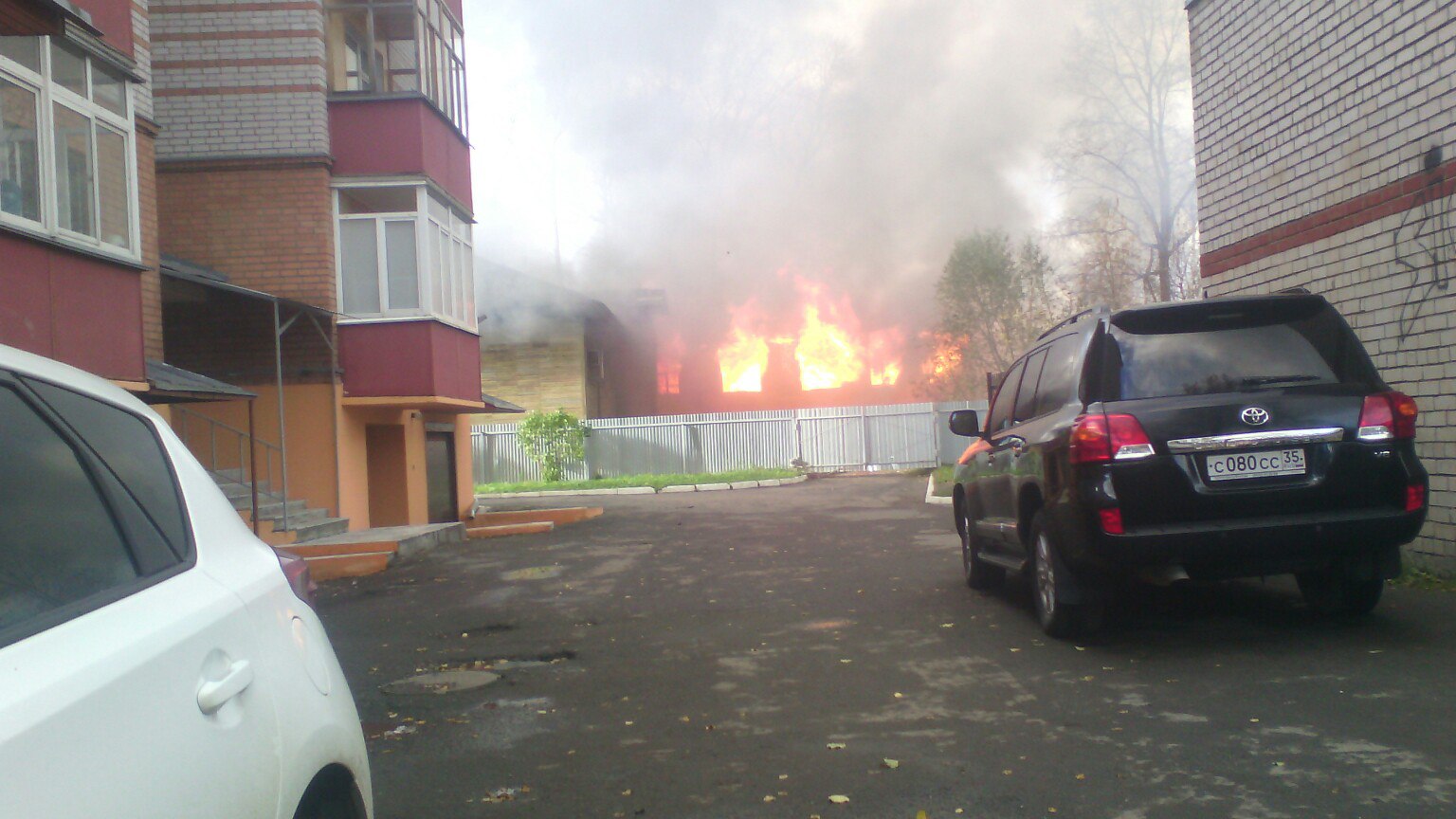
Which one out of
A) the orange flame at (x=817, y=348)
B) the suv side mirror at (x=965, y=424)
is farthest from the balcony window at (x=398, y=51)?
the orange flame at (x=817, y=348)

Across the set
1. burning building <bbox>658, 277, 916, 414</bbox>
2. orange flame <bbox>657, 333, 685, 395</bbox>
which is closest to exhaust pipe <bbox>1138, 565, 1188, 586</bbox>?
burning building <bbox>658, 277, 916, 414</bbox>

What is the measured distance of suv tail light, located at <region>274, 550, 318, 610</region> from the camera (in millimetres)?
2773

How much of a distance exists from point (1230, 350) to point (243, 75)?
1272 centimetres

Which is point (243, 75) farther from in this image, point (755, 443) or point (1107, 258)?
point (1107, 258)

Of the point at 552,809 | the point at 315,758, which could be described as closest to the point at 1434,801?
the point at 552,809

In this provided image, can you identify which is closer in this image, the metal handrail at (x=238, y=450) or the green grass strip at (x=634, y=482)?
the metal handrail at (x=238, y=450)

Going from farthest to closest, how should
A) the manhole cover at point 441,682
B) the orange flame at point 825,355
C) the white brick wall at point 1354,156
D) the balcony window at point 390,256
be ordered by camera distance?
the orange flame at point 825,355 < the balcony window at point 390,256 < the white brick wall at point 1354,156 < the manhole cover at point 441,682

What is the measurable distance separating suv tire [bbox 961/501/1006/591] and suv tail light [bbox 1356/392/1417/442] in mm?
3110

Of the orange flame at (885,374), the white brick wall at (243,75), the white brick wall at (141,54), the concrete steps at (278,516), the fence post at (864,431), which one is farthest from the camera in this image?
the orange flame at (885,374)

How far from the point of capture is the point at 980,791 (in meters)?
4.13

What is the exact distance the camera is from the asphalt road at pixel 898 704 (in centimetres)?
416

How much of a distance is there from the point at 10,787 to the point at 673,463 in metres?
31.8

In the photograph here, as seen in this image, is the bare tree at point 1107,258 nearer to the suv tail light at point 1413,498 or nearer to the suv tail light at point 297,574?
the suv tail light at point 1413,498

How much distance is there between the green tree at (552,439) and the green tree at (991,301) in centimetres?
1507
